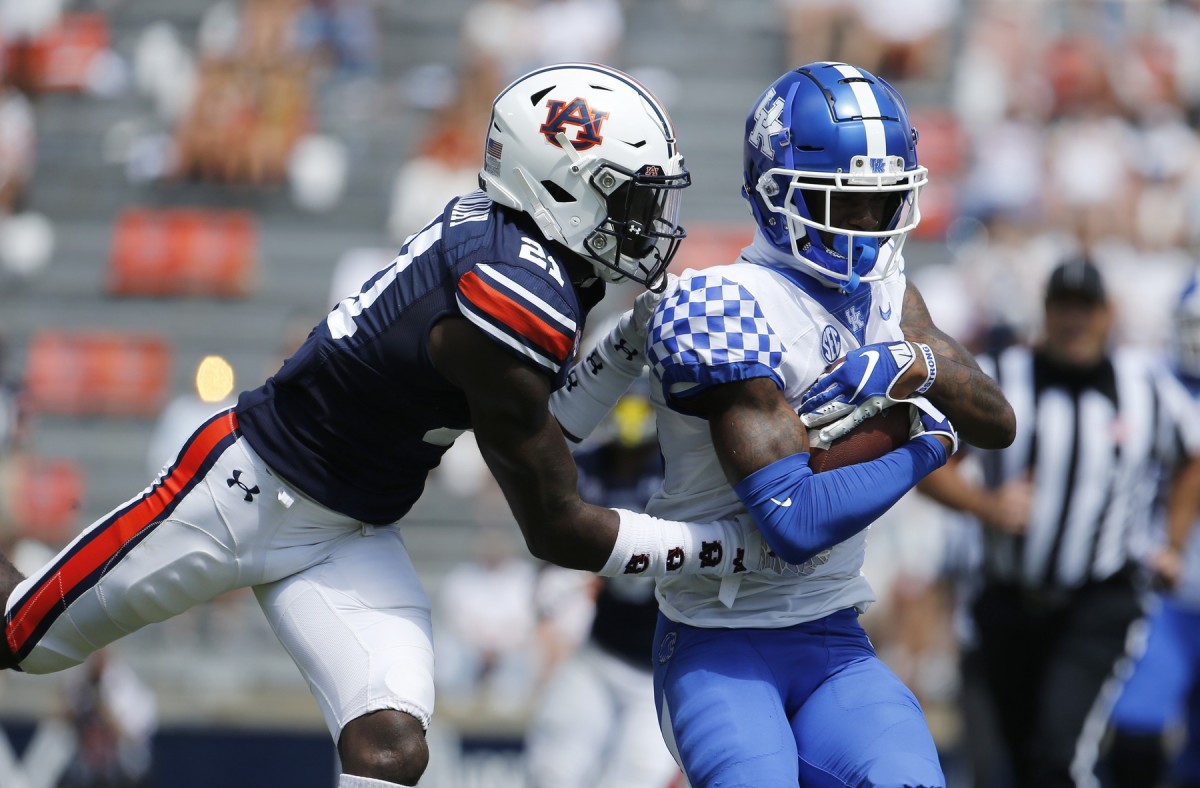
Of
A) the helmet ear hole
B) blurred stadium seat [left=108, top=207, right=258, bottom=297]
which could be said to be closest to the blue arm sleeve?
the helmet ear hole

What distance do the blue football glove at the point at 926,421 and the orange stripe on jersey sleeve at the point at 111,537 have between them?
1601 mm

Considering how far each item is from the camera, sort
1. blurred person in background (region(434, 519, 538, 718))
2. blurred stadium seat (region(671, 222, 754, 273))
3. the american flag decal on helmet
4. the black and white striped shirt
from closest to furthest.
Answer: the american flag decal on helmet
the black and white striped shirt
blurred person in background (region(434, 519, 538, 718))
blurred stadium seat (region(671, 222, 754, 273))

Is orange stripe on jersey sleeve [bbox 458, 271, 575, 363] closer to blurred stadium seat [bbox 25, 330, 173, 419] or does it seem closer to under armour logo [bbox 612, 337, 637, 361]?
under armour logo [bbox 612, 337, 637, 361]

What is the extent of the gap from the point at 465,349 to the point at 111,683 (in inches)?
182

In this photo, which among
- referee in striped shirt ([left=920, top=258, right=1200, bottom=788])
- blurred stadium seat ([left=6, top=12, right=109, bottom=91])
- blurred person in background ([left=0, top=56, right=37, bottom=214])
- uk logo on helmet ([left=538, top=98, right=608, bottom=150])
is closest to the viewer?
uk logo on helmet ([left=538, top=98, right=608, bottom=150])

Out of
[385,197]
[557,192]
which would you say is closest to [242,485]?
[557,192]

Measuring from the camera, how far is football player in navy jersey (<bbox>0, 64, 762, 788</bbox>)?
3.33 m

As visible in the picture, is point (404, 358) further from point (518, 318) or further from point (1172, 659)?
point (1172, 659)

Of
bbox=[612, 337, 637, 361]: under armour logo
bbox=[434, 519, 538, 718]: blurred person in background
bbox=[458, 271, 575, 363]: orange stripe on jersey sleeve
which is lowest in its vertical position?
bbox=[434, 519, 538, 718]: blurred person in background

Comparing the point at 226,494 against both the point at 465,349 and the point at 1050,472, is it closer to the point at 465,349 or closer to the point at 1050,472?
the point at 465,349

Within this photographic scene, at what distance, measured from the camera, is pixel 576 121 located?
3.48m

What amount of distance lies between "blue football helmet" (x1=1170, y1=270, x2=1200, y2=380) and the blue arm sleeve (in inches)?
129

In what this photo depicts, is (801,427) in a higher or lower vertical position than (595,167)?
lower

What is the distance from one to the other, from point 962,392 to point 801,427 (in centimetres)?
45
